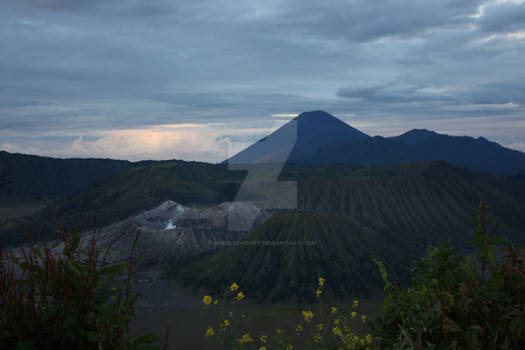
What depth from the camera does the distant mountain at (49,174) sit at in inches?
5517

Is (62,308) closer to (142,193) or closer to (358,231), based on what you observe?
(358,231)

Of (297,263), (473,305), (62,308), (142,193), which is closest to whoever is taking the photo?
(62,308)

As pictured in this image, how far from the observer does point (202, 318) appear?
1570 inches

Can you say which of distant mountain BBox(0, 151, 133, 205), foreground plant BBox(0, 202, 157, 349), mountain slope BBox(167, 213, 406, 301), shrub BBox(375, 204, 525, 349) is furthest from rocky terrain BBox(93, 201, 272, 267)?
distant mountain BBox(0, 151, 133, 205)

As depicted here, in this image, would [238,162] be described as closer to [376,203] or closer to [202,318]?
[376,203]

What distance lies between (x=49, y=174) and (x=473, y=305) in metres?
173

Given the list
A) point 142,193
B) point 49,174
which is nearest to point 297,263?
point 142,193

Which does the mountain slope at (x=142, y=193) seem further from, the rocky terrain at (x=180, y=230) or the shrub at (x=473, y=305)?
the shrub at (x=473, y=305)

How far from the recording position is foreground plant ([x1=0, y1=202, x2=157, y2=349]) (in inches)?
105

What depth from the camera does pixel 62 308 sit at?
2.78 metres

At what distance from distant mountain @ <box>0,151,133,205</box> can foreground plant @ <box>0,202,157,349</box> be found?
14007 cm

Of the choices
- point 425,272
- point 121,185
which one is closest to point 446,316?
point 425,272

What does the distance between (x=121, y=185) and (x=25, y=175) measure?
60305 mm

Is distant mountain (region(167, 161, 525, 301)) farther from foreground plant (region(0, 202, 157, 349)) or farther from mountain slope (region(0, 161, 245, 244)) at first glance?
foreground plant (region(0, 202, 157, 349))
